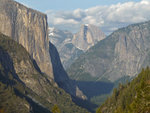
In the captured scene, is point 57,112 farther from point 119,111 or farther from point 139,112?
point 139,112

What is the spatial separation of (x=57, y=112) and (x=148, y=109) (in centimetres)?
5673

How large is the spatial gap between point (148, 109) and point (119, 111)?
139 feet

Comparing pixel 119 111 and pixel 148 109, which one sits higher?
pixel 148 109

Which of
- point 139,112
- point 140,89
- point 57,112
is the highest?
point 140,89

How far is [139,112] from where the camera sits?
485 feet

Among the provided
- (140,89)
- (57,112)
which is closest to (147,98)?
(140,89)

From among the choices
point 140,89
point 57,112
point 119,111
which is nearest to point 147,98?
point 140,89

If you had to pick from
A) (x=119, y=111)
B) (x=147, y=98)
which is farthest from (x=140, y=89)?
(x=119, y=111)

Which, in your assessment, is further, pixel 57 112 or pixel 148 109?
pixel 57 112

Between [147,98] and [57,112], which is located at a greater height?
Answer: [147,98]

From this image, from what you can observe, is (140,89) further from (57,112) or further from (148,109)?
(57,112)

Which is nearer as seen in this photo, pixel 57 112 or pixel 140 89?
pixel 140 89

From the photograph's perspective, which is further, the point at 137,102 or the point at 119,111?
the point at 119,111

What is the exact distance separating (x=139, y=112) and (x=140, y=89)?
9.90m
